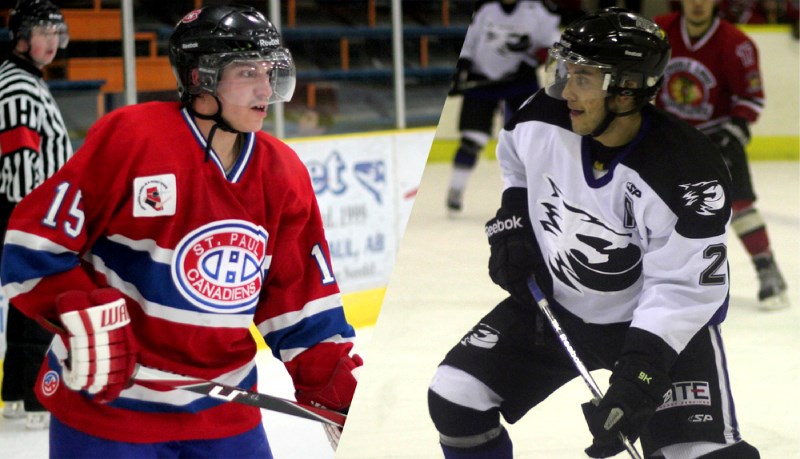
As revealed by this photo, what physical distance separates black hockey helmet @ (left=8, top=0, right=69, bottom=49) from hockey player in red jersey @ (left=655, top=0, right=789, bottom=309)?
786 millimetres

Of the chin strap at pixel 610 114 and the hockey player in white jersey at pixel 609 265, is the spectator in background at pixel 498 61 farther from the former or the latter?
the chin strap at pixel 610 114

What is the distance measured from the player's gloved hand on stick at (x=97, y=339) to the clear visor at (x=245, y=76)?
24 cm

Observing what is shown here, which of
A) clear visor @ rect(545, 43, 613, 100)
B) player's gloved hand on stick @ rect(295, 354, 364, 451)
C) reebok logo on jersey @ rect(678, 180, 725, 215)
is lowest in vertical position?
player's gloved hand on stick @ rect(295, 354, 364, 451)

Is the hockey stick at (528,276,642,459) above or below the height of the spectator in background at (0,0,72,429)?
below

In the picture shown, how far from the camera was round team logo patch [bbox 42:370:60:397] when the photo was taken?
3.94 feet

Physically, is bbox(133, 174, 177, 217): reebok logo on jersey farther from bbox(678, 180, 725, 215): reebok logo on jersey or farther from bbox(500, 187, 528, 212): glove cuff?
bbox(678, 180, 725, 215): reebok logo on jersey

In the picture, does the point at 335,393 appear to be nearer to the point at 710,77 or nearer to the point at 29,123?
the point at 29,123

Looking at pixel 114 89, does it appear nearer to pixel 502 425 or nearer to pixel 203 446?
pixel 203 446

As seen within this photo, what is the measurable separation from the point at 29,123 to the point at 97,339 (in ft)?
1.30

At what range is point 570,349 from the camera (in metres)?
1.39

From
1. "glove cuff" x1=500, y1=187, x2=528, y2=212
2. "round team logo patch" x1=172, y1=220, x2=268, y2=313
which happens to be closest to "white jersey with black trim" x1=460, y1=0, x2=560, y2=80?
"glove cuff" x1=500, y1=187, x2=528, y2=212

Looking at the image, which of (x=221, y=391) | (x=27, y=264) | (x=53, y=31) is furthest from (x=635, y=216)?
(x=53, y=31)

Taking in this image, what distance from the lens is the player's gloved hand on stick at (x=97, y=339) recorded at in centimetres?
107

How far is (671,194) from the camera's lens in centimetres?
122
